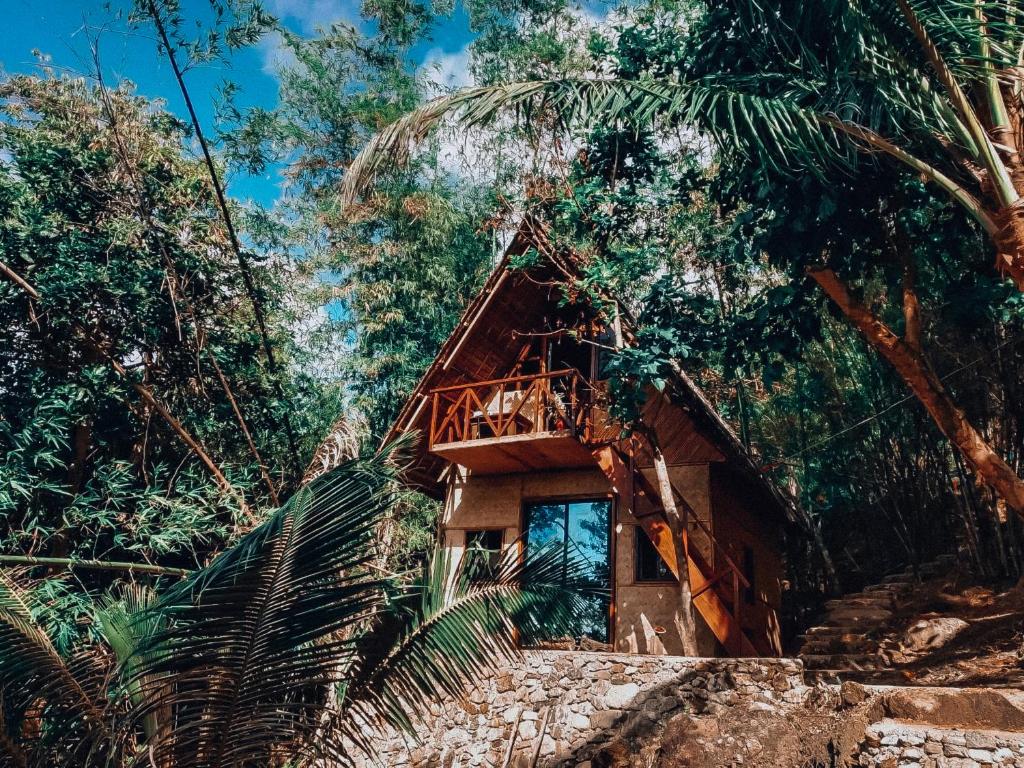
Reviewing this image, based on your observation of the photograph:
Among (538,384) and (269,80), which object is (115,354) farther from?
(269,80)

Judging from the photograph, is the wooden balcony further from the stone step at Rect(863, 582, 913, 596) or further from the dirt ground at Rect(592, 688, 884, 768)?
the stone step at Rect(863, 582, 913, 596)

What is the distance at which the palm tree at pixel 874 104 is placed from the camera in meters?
5.21

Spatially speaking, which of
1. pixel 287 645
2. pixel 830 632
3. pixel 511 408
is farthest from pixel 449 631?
pixel 830 632

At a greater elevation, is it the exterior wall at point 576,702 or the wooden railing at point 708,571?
the wooden railing at point 708,571

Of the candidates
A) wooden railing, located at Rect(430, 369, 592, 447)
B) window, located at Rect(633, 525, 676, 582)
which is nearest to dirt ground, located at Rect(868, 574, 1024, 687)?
window, located at Rect(633, 525, 676, 582)

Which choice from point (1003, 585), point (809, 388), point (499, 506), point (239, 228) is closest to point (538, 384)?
point (499, 506)

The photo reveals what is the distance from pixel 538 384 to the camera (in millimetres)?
10445

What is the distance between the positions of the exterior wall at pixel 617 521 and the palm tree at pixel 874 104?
3.96 meters

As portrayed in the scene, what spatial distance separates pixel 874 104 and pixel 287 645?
5.60 meters

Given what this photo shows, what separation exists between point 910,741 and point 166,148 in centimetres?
1161

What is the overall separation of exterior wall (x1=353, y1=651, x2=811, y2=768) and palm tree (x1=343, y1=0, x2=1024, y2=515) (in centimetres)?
264


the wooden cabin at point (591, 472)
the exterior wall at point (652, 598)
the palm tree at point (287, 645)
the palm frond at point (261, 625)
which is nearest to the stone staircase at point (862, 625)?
the wooden cabin at point (591, 472)

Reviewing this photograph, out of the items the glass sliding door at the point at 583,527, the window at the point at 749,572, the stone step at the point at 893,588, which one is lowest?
the stone step at the point at 893,588

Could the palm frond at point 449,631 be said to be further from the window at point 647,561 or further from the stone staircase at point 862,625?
the window at point 647,561
